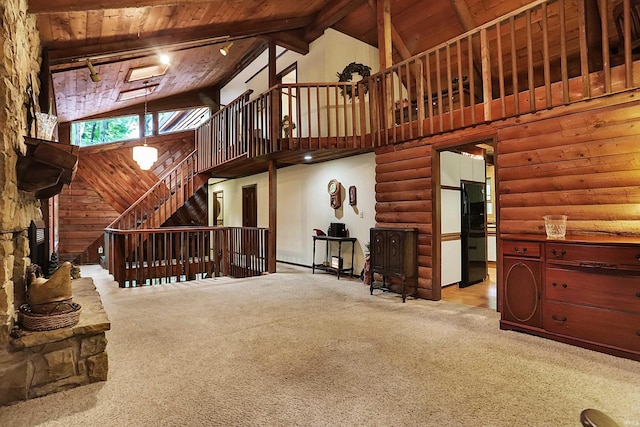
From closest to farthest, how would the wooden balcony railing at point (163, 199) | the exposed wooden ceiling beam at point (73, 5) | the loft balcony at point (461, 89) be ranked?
the exposed wooden ceiling beam at point (73, 5) < the loft balcony at point (461, 89) < the wooden balcony railing at point (163, 199)

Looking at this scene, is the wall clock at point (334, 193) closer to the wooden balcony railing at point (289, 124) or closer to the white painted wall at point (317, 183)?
the white painted wall at point (317, 183)

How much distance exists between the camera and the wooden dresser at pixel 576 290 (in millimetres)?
2637

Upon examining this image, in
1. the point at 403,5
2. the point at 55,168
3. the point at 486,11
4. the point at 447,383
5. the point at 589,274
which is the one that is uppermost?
the point at 403,5

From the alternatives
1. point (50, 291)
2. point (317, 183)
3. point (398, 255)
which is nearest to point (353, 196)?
point (317, 183)

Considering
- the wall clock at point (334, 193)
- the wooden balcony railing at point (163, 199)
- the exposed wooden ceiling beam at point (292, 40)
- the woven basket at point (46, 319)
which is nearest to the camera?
the woven basket at point (46, 319)

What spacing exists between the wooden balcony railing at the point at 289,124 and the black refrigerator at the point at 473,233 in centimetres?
200

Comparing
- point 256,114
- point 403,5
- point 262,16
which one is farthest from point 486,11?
point 256,114

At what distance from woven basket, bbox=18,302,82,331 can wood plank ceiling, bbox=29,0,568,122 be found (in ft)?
8.38

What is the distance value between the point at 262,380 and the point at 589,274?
9.17 ft

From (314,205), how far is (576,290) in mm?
5069

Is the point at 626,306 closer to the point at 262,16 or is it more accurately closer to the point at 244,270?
the point at 244,270

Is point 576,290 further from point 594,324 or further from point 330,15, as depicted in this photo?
point 330,15

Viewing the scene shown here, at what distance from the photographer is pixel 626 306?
2.64 m

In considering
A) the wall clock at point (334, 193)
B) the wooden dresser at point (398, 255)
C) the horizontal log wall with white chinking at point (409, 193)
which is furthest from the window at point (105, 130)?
the wooden dresser at point (398, 255)
